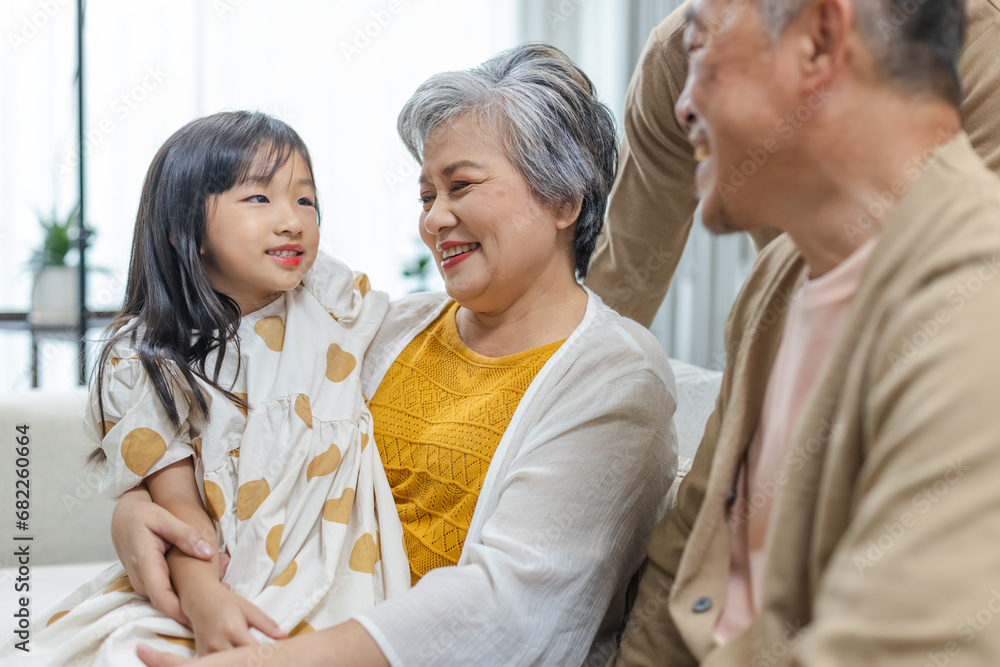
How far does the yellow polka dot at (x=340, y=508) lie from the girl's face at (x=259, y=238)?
1.13 feet

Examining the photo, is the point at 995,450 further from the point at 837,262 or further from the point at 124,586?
the point at 124,586

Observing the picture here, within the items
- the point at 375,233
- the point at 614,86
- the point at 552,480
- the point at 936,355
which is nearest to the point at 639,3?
the point at 614,86

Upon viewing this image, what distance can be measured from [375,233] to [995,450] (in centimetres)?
373

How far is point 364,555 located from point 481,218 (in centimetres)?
Answer: 53

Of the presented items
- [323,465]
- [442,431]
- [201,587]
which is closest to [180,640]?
[201,587]

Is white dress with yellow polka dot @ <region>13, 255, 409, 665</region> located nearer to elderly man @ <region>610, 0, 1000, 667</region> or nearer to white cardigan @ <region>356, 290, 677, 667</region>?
white cardigan @ <region>356, 290, 677, 667</region>

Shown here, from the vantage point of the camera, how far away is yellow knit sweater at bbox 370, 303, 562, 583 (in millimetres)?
1291

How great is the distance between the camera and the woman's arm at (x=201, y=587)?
1.10m

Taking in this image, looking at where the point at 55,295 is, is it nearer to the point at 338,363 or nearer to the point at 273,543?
the point at 338,363

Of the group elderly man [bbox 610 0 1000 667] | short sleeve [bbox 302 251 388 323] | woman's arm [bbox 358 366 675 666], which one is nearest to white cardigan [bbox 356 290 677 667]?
woman's arm [bbox 358 366 675 666]

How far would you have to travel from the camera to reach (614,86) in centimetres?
450

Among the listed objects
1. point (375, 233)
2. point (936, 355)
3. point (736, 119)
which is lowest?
point (375, 233)

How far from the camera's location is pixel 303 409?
51.9 inches

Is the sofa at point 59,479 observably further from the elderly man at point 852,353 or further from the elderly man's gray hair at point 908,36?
the elderly man's gray hair at point 908,36
